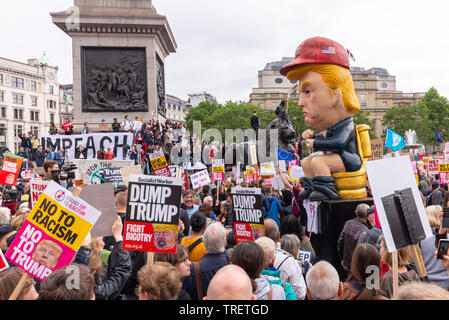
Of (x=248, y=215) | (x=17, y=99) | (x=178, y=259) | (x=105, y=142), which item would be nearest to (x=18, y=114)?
(x=17, y=99)

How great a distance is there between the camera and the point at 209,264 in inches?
161

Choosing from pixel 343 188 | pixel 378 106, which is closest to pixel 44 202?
pixel 343 188

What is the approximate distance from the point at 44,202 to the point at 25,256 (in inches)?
20.0

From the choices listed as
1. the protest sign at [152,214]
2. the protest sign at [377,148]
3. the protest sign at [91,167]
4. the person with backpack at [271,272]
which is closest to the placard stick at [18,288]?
the protest sign at [152,214]

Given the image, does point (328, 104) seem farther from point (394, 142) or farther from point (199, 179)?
point (394, 142)

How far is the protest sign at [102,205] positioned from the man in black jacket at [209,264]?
1.08m

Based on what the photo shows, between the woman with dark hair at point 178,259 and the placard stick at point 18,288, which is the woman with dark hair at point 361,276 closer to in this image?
the woman with dark hair at point 178,259

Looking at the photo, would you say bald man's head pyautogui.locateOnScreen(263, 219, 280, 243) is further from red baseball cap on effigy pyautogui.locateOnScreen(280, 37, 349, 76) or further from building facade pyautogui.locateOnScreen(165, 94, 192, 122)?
building facade pyautogui.locateOnScreen(165, 94, 192, 122)

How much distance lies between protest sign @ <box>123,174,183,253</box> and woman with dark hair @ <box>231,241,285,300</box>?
82 cm

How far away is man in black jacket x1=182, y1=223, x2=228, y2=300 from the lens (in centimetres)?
400

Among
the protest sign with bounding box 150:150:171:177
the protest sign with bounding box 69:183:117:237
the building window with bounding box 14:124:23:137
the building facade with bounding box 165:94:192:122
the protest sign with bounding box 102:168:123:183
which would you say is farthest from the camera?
the building facade with bounding box 165:94:192:122

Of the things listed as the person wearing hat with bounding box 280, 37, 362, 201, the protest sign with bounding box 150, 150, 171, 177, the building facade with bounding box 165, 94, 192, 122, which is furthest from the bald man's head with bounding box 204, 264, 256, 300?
the building facade with bounding box 165, 94, 192, 122

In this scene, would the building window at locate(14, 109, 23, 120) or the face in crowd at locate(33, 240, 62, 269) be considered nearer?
the face in crowd at locate(33, 240, 62, 269)

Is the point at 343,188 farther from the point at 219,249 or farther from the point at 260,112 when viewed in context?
the point at 260,112
